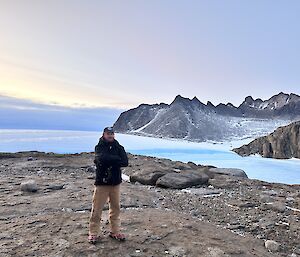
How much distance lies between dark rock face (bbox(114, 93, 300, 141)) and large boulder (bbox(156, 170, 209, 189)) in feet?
234

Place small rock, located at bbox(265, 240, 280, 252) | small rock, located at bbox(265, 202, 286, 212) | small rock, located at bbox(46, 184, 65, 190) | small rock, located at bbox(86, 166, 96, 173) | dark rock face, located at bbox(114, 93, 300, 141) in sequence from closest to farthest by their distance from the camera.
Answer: small rock, located at bbox(265, 240, 280, 252), small rock, located at bbox(265, 202, 286, 212), small rock, located at bbox(46, 184, 65, 190), small rock, located at bbox(86, 166, 96, 173), dark rock face, located at bbox(114, 93, 300, 141)

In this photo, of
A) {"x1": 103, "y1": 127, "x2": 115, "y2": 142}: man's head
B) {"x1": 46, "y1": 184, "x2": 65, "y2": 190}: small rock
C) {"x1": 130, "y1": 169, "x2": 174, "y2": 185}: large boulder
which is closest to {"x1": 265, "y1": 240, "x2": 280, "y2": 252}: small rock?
{"x1": 103, "y1": 127, "x2": 115, "y2": 142}: man's head

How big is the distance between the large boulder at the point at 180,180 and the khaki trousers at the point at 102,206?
6.16m

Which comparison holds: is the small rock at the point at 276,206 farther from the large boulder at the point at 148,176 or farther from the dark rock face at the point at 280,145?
the dark rock face at the point at 280,145

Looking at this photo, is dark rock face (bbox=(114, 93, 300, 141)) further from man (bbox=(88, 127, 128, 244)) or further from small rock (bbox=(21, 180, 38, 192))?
man (bbox=(88, 127, 128, 244))

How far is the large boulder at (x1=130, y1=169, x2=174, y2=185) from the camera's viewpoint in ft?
42.9

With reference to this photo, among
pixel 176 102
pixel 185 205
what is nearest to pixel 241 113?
pixel 176 102

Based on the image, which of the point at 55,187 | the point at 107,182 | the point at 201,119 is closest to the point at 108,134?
the point at 107,182

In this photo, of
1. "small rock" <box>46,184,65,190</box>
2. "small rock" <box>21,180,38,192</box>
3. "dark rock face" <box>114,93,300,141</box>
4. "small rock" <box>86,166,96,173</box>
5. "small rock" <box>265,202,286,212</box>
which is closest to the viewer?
"small rock" <box>265,202,286,212</box>

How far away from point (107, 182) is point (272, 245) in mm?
3649

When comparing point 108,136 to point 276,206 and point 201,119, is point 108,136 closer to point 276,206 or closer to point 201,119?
point 276,206

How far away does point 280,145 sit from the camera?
61.6 meters

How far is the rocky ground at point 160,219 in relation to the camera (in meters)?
6.05

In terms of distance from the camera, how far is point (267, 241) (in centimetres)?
709
